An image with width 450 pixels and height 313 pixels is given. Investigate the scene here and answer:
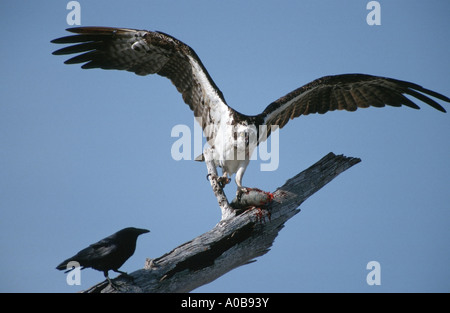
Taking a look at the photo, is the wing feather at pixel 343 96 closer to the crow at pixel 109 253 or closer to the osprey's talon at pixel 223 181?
the osprey's talon at pixel 223 181

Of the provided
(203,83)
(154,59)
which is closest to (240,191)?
(203,83)

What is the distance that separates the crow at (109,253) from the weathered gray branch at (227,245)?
8.7 inches

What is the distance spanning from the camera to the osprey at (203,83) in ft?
24.1

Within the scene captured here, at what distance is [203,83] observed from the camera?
7.46 m

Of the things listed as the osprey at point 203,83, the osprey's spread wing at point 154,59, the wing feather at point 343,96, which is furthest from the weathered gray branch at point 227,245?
the osprey's spread wing at point 154,59

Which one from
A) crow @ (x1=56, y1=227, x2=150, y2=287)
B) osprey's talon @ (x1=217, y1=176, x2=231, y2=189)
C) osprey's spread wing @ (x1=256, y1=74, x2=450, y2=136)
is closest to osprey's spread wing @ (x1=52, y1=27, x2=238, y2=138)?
osprey's talon @ (x1=217, y1=176, x2=231, y2=189)

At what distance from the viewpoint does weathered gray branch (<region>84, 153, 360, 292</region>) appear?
5688 millimetres

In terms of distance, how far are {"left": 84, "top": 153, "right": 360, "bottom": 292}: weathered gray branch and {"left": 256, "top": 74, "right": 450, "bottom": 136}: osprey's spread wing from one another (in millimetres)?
1261
